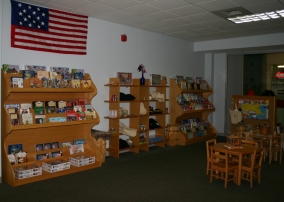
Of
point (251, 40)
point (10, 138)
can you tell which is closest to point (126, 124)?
point (10, 138)

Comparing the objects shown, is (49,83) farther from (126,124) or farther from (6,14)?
(126,124)

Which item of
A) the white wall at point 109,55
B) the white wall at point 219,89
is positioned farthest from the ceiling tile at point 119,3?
the white wall at point 219,89

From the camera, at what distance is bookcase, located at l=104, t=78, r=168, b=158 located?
6.67 meters

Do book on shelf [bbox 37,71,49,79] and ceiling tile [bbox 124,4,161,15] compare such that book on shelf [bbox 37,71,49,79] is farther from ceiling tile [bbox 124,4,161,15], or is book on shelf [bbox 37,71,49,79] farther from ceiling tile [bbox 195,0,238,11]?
ceiling tile [bbox 195,0,238,11]

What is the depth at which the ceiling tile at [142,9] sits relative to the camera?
18.7ft

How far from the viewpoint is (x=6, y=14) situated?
5055 mm

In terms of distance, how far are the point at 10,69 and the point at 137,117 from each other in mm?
3290

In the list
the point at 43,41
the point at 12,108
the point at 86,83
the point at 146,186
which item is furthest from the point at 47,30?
the point at 146,186

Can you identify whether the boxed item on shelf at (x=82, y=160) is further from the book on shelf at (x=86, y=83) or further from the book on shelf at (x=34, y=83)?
the book on shelf at (x=34, y=83)

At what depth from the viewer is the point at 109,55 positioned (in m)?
6.92

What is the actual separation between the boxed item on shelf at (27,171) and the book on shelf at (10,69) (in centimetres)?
178

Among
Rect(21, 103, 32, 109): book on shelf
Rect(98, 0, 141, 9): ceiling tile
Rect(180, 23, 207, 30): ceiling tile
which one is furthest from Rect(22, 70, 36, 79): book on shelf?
Rect(180, 23, 207, 30): ceiling tile

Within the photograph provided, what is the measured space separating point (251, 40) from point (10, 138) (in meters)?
7.39

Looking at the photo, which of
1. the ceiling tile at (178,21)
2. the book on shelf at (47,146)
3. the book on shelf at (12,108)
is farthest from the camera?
the ceiling tile at (178,21)
